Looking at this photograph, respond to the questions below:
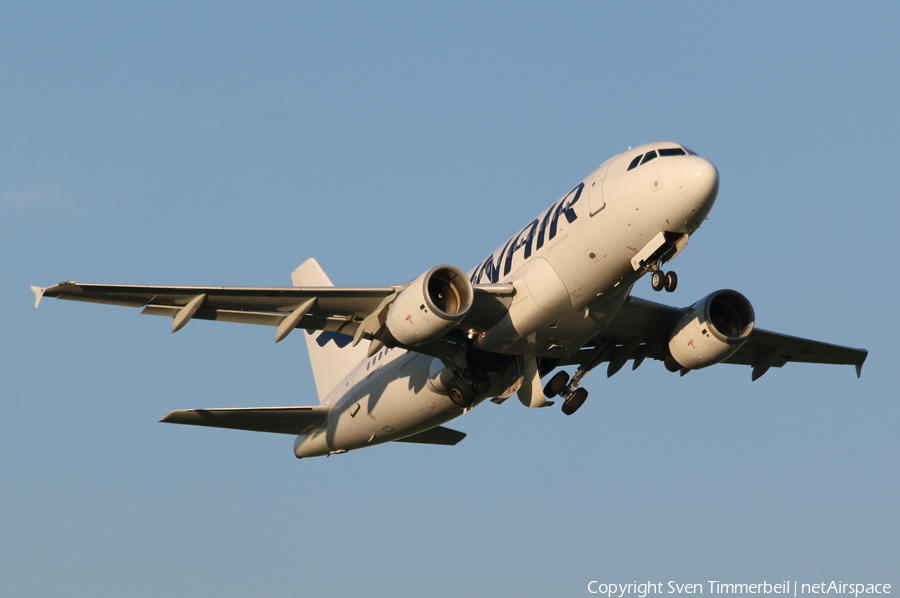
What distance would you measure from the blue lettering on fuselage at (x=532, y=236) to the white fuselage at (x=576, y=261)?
34mm

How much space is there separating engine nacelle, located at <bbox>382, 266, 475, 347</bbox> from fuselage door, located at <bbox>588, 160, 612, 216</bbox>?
348cm

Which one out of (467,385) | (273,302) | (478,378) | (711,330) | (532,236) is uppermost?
(532,236)

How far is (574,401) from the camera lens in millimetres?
29875

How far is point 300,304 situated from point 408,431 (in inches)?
244

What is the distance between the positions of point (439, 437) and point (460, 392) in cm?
711

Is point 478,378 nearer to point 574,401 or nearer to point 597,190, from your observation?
point 574,401

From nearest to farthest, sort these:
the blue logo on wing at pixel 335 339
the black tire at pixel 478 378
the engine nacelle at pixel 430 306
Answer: the engine nacelle at pixel 430 306
the black tire at pixel 478 378
the blue logo on wing at pixel 335 339

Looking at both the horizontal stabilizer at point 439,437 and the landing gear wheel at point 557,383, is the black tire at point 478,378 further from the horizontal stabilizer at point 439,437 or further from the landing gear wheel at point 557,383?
the horizontal stabilizer at point 439,437

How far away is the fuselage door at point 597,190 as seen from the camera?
25219 millimetres

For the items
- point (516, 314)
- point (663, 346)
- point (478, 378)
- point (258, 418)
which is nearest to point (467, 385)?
point (478, 378)

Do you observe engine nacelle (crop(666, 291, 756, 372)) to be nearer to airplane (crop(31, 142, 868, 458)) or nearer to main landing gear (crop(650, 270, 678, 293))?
airplane (crop(31, 142, 868, 458))

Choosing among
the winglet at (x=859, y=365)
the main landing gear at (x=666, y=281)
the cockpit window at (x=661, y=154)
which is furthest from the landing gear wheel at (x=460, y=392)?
the winglet at (x=859, y=365)

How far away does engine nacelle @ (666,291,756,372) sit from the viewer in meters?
29.9

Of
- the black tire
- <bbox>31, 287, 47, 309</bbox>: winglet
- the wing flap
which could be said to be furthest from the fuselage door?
<bbox>31, 287, 47, 309</bbox>: winglet
